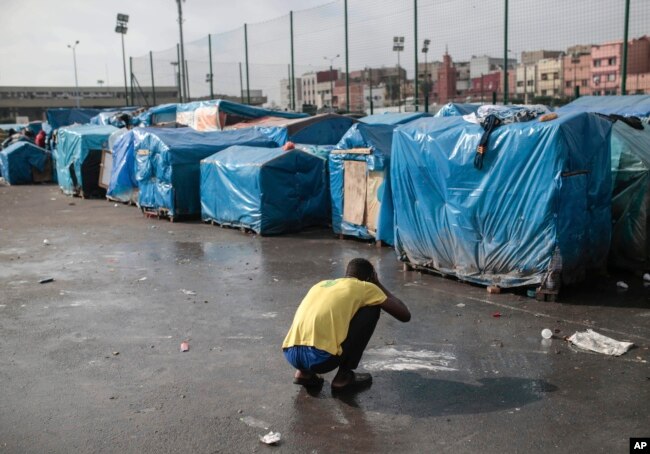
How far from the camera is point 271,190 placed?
1273 cm

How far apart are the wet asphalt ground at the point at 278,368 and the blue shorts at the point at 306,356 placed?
0.34 m

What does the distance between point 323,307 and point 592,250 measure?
4.87 metres

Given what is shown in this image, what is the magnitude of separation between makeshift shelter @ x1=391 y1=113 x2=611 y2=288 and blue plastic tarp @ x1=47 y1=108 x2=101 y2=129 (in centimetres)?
2919

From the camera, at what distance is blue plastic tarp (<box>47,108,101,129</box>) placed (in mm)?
33875

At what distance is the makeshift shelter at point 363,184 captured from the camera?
36.6 ft

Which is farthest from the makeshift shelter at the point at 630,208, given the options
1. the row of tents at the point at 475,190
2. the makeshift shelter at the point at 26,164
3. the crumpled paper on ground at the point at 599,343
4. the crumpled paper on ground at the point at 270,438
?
the makeshift shelter at the point at 26,164

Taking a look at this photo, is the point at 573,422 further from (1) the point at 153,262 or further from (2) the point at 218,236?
(2) the point at 218,236

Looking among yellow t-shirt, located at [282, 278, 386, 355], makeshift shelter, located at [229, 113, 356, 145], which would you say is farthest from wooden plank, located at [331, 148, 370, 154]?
yellow t-shirt, located at [282, 278, 386, 355]

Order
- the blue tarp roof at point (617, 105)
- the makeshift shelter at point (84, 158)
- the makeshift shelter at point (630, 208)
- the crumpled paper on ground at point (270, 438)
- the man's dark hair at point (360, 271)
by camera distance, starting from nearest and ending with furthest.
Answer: the crumpled paper on ground at point (270, 438), the man's dark hair at point (360, 271), the makeshift shelter at point (630, 208), the blue tarp roof at point (617, 105), the makeshift shelter at point (84, 158)

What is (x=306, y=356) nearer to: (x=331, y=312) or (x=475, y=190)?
(x=331, y=312)

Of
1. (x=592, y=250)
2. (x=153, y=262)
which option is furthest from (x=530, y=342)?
(x=153, y=262)

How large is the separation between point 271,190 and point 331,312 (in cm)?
813

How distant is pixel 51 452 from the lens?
4.30m

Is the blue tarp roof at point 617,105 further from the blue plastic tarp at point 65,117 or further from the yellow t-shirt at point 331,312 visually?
the blue plastic tarp at point 65,117
